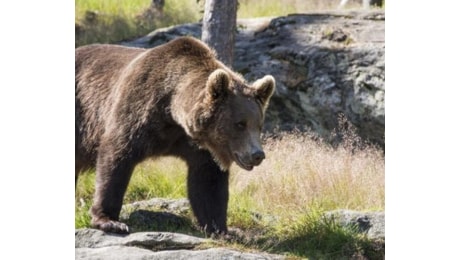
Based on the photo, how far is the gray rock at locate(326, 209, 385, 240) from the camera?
22.5ft

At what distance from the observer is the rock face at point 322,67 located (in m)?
10.2

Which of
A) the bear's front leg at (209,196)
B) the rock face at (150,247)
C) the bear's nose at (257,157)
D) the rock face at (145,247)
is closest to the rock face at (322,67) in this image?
the bear's front leg at (209,196)

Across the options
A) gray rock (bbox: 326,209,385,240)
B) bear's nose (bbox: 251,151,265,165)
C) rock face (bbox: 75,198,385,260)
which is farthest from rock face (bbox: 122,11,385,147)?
bear's nose (bbox: 251,151,265,165)

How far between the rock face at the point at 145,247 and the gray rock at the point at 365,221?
863mm

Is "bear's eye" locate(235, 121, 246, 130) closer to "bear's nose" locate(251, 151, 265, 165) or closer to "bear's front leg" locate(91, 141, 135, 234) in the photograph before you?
"bear's nose" locate(251, 151, 265, 165)

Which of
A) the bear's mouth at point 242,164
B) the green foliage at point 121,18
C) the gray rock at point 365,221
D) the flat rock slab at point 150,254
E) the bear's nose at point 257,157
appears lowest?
the gray rock at point 365,221

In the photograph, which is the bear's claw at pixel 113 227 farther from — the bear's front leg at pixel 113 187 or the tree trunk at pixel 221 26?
the tree trunk at pixel 221 26
